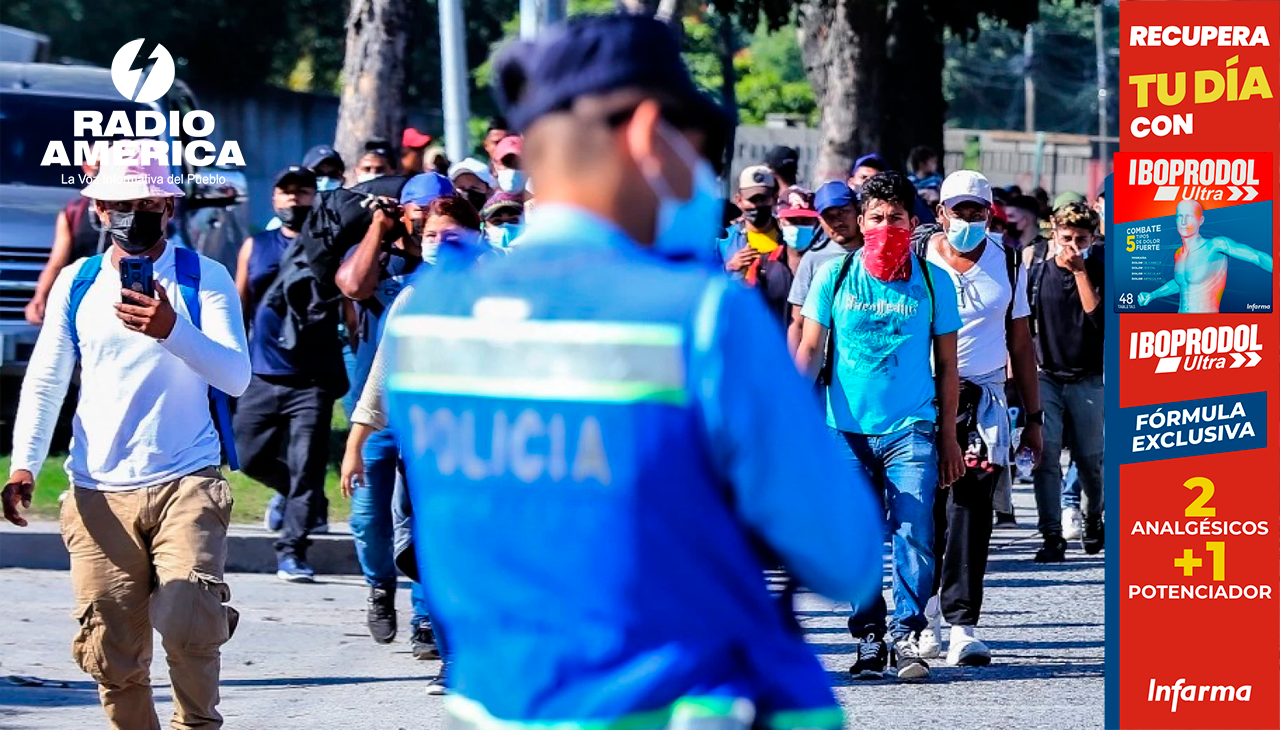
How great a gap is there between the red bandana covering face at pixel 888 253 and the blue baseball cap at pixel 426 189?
170cm

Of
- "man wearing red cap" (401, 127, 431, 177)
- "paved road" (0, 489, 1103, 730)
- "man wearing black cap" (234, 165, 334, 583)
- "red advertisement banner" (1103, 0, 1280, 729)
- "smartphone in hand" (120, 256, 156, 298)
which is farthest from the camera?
"man wearing red cap" (401, 127, 431, 177)

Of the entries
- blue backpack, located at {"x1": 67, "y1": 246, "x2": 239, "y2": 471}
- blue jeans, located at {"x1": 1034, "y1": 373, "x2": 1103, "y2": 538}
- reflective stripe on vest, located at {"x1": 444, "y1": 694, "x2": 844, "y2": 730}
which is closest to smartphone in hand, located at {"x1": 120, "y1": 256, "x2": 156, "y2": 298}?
blue backpack, located at {"x1": 67, "y1": 246, "x2": 239, "y2": 471}

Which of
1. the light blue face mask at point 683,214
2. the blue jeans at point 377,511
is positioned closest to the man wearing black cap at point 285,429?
the blue jeans at point 377,511

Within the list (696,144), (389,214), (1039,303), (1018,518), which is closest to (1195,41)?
(696,144)

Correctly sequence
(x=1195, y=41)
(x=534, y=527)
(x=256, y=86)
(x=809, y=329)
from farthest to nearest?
(x=256, y=86)
(x=809, y=329)
(x=1195, y=41)
(x=534, y=527)

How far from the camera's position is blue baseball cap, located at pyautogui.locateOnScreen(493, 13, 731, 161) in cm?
262

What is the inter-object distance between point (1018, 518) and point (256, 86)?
32779 mm

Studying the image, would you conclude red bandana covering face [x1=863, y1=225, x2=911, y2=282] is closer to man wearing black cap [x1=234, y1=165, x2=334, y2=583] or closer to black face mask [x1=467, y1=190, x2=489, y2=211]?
man wearing black cap [x1=234, y1=165, x2=334, y2=583]

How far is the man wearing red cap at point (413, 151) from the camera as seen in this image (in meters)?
13.9

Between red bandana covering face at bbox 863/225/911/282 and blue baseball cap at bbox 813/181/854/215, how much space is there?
715mm

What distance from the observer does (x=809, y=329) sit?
816cm

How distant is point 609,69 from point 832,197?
620 centimetres

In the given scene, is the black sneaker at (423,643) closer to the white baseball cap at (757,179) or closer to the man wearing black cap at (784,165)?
the white baseball cap at (757,179)

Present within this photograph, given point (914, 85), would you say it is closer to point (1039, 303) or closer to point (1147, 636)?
point (1039, 303)
